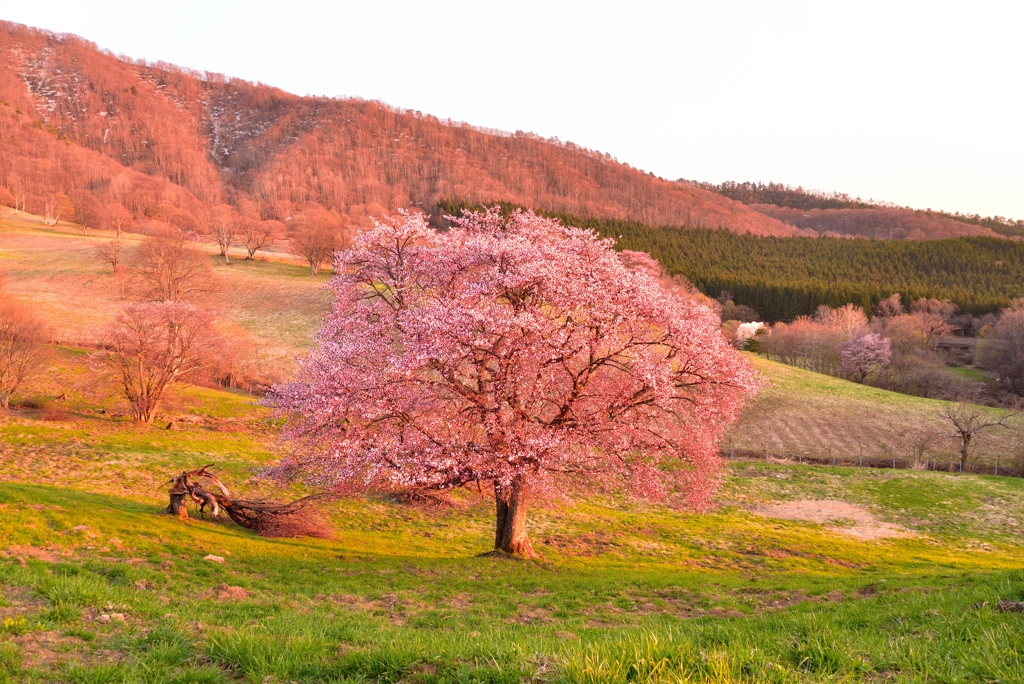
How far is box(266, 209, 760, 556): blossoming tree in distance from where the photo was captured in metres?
17.4

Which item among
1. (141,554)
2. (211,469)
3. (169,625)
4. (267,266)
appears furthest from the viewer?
(267,266)

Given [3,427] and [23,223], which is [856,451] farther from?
[23,223]

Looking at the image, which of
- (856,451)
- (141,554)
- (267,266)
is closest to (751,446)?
(856,451)

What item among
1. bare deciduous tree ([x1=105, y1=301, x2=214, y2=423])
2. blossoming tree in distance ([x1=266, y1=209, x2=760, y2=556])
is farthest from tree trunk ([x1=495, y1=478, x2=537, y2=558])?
bare deciduous tree ([x1=105, y1=301, x2=214, y2=423])

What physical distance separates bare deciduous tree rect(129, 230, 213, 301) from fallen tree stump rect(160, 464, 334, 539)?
51687mm

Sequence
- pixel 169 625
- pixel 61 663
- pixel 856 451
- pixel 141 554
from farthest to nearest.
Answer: pixel 856 451 < pixel 141 554 < pixel 169 625 < pixel 61 663

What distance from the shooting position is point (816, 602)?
1579 cm

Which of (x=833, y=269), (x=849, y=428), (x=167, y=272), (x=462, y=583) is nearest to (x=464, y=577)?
(x=462, y=583)

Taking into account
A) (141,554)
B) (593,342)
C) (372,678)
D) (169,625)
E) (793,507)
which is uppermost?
(593,342)

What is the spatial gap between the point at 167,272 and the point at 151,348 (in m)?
36.2

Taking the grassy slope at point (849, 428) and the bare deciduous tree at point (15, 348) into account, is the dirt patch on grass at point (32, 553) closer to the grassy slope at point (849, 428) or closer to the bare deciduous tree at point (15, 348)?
the bare deciduous tree at point (15, 348)

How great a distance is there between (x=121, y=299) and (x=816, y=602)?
277ft

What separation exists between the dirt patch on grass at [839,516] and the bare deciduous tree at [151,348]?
3871cm

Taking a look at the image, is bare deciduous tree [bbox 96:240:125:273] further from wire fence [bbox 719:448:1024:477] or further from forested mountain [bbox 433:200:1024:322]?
forested mountain [bbox 433:200:1024:322]
